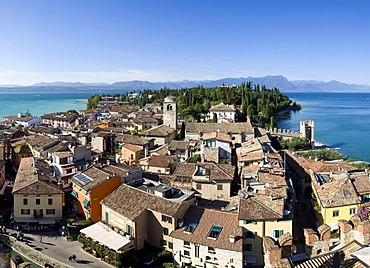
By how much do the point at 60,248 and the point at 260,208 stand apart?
38.7 feet

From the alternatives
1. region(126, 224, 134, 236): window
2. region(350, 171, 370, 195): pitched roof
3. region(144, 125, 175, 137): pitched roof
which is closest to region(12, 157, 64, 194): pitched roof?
region(126, 224, 134, 236): window

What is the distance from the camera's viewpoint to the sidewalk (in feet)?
66.6

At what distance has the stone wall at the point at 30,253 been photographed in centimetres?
2013

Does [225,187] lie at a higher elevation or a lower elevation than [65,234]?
higher

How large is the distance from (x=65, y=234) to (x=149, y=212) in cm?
623

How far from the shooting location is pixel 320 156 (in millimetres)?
43969

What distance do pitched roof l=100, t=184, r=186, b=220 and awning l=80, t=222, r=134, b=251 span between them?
1201mm

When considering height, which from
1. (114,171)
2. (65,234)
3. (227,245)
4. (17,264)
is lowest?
(65,234)

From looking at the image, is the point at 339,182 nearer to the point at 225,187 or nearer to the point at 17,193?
the point at 225,187

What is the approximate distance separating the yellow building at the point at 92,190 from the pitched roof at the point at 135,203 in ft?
6.03

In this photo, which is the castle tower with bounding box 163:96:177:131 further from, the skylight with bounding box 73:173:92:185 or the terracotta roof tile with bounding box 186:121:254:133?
the skylight with bounding box 73:173:92:185

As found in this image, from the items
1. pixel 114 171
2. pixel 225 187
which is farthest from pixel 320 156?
pixel 114 171

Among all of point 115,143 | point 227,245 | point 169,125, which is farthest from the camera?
point 169,125

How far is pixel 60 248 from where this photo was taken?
21.8 meters
